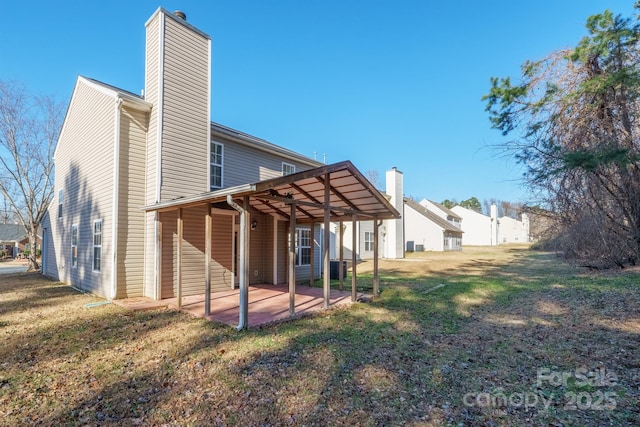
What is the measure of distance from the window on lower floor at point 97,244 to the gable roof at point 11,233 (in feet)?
125

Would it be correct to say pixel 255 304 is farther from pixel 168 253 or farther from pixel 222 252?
pixel 168 253

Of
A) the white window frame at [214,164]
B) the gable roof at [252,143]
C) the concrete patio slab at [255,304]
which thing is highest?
the gable roof at [252,143]

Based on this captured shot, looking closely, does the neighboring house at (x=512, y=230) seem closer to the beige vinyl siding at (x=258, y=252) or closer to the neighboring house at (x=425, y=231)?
the neighboring house at (x=425, y=231)

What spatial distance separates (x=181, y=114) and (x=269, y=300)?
5.93m

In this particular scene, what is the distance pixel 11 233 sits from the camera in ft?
123

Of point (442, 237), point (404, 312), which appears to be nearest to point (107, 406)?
point (404, 312)

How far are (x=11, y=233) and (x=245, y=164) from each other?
1671 inches

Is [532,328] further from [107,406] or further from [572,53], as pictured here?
[572,53]

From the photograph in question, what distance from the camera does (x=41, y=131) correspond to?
62.1 feet

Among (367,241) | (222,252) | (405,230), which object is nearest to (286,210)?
(222,252)

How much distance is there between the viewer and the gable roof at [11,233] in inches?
1430

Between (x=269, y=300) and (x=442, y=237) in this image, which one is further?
(x=442, y=237)

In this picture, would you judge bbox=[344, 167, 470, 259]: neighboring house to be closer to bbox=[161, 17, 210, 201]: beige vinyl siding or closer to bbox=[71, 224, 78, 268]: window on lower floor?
bbox=[161, 17, 210, 201]: beige vinyl siding

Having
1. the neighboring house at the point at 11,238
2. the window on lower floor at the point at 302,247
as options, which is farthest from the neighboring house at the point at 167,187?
the neighboring house at the point at 11,238
